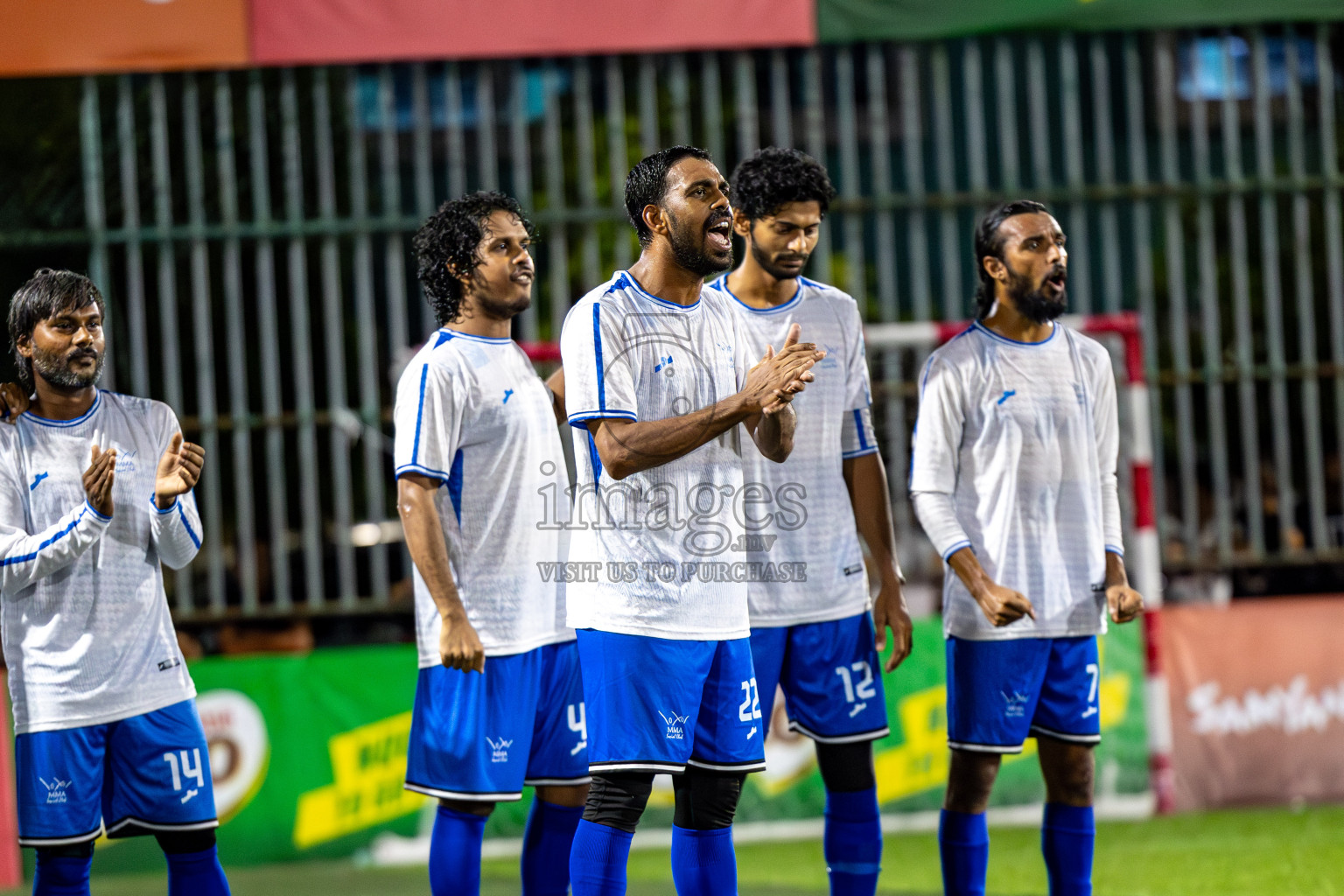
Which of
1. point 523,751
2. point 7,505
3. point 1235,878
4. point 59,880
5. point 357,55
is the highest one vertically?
point 357,55

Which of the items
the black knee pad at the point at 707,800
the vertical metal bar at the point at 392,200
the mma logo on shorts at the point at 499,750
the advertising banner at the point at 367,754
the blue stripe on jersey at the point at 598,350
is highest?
the vertical metal bar at the point at 392,200

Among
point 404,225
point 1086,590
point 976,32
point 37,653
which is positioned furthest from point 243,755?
point 976,32

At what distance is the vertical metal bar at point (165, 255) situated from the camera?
7793 mm

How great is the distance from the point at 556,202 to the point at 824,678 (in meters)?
4.14

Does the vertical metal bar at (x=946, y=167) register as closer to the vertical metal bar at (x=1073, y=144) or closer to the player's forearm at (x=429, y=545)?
the vertical metal bar at (x=1073, y=144)

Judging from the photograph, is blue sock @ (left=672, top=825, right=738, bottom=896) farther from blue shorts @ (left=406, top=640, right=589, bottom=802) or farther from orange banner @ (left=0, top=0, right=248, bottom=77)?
orange banner @ (left=0, top=0, right=248, bottom=77)

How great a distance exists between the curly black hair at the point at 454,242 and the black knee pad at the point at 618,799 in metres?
1.59

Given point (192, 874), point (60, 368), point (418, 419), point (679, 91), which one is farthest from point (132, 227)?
point (192, 874)

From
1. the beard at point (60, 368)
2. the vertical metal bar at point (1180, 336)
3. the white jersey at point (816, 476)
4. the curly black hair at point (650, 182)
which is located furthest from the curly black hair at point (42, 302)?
the vertical metal bar at point (1180, 336)

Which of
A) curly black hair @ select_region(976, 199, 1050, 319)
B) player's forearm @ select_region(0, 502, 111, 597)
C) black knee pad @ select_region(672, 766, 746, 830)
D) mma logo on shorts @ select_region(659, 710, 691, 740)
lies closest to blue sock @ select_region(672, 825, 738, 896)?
black knee pad @ select_region(672, 766, 746, 830)

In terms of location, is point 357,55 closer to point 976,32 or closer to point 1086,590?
point 976,32

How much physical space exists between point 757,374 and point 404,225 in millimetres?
4668

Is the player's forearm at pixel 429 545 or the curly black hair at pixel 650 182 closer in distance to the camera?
the curly black hair at pixel 650 182

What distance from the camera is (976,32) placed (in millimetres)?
7973
